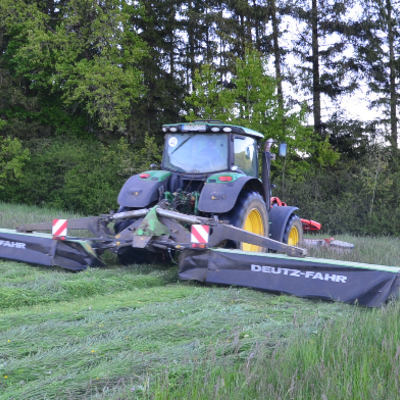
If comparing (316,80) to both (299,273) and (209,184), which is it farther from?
(299,273)

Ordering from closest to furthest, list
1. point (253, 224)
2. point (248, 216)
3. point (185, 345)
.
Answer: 1. point (185, 345)
2. point (248, 216)
3. point (253, 224)

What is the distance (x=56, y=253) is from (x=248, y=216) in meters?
2.61

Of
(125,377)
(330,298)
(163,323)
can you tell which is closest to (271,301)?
(330,298)

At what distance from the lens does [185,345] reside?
12.2 ft

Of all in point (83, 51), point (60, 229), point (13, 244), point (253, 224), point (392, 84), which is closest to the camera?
point (60, 229)

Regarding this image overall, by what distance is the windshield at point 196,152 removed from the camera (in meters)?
7.77

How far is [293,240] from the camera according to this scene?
9.08 m

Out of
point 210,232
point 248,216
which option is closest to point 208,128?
point 248,216

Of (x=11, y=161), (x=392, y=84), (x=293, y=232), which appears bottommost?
(x=293, y=232)

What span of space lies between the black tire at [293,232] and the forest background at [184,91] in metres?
9.19

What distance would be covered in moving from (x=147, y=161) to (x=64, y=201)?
3.57 m

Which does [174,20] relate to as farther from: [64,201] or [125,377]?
[125,377]

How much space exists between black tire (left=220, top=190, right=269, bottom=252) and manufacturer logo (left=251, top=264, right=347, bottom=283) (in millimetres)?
1112

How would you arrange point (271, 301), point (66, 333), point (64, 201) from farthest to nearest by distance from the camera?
point (64, 201) < point (271, 301) < point (66, 333)
